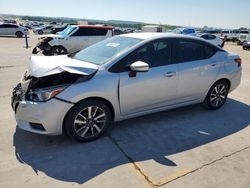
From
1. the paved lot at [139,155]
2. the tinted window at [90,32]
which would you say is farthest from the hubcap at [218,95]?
the tinted window at [90,32]

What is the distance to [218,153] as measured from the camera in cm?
361

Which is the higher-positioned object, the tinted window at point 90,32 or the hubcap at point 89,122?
the tinted window at point 90,32

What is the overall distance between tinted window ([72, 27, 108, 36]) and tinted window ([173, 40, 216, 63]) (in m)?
9.84

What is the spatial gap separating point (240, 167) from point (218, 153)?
37cm

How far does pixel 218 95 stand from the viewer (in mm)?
5277

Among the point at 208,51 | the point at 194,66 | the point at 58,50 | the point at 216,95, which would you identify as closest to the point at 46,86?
the point at 194,66

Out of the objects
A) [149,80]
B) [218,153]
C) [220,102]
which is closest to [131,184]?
[218,153]

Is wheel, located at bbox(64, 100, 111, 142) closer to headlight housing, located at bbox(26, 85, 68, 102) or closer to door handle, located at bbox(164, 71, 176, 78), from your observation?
headlight housing, located at bbox(26, 85, 68, 102)

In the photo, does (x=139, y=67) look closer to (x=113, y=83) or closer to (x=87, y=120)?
(x=113, y=83)

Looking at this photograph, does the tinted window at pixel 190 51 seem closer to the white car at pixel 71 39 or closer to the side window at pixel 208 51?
the side window at pixel 208 51

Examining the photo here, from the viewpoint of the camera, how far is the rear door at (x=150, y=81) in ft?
12.8

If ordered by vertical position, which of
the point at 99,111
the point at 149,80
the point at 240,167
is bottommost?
the point at 240,167

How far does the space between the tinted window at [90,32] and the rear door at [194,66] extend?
987cm

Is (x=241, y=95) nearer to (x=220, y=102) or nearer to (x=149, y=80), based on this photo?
(x=220, y=102)
